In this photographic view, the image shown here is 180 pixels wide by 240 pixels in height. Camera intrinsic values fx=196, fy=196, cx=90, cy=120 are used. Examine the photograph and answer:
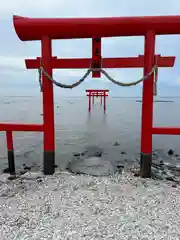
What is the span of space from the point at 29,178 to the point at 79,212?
1.88m

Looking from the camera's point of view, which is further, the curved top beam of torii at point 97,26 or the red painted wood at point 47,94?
the red painted wood at point 47,94

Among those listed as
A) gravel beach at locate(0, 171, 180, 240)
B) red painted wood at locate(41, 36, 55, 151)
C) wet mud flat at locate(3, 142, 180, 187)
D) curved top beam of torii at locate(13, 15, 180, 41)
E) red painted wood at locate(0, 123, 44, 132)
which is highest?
curved top beam of torii at locate(13, 15, 180, 41)

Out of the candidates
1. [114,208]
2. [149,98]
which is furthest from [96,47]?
[114,208]

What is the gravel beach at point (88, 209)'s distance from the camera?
247 centimetres

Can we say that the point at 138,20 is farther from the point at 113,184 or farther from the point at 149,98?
the point at 113,184

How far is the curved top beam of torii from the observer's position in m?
3.77

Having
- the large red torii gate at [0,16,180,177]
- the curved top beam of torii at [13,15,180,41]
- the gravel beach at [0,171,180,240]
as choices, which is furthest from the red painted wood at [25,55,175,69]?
the gravel beach at [0,171,180,240]

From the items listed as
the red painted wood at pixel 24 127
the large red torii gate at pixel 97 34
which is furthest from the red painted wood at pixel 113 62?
the red painted wood at pixel 24 127

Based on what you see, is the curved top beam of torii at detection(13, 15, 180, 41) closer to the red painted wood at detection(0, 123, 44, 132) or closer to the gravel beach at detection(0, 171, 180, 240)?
the red painted wood at detection(0, 123, 44, 132)

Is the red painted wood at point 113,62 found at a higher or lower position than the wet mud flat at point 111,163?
higher

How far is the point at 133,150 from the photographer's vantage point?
9.32m

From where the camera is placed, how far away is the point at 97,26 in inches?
150

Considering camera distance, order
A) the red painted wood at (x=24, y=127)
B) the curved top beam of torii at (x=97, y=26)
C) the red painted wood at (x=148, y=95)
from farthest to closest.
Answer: the red painted wood at (x=24, y=127)
the red painted wood at (x=148, y=95)
the curved top beam of torii at (x=97, y=26)

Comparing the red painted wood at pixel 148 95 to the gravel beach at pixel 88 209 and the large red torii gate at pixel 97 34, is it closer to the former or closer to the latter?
the large red torii gate at pixel 97 34
